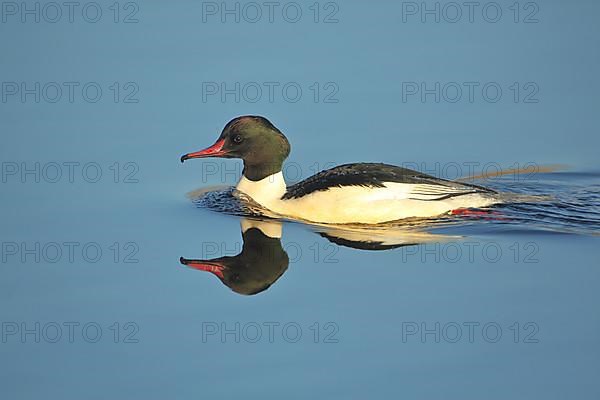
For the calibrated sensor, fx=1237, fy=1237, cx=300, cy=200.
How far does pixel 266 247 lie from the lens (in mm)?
12023

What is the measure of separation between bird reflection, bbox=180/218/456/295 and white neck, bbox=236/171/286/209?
13.1 inches

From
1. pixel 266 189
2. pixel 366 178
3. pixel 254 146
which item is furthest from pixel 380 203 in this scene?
pixel 254 146

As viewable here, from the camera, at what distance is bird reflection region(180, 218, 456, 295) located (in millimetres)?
11070

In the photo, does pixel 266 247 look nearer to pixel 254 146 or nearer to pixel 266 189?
pixel 266 189

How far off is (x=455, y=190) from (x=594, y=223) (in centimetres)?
143

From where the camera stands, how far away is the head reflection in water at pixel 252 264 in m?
11.0

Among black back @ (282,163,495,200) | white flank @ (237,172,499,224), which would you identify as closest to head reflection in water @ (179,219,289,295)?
white flank @ (237,172,499,224)

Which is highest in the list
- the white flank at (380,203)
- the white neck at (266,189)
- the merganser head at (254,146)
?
the merganser head at (254,146)

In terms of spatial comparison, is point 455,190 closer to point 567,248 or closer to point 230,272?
point 567,248

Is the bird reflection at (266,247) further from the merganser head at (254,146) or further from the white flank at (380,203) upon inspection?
the merganser head at (254,146)

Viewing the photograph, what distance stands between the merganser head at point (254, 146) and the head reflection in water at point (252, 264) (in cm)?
109

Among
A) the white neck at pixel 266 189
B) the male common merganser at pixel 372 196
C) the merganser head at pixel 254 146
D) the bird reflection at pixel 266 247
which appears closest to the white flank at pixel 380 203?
the male common merganser at pixel 372 196

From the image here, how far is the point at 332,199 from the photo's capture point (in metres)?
12.5

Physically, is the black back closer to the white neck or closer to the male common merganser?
the male common merganser
